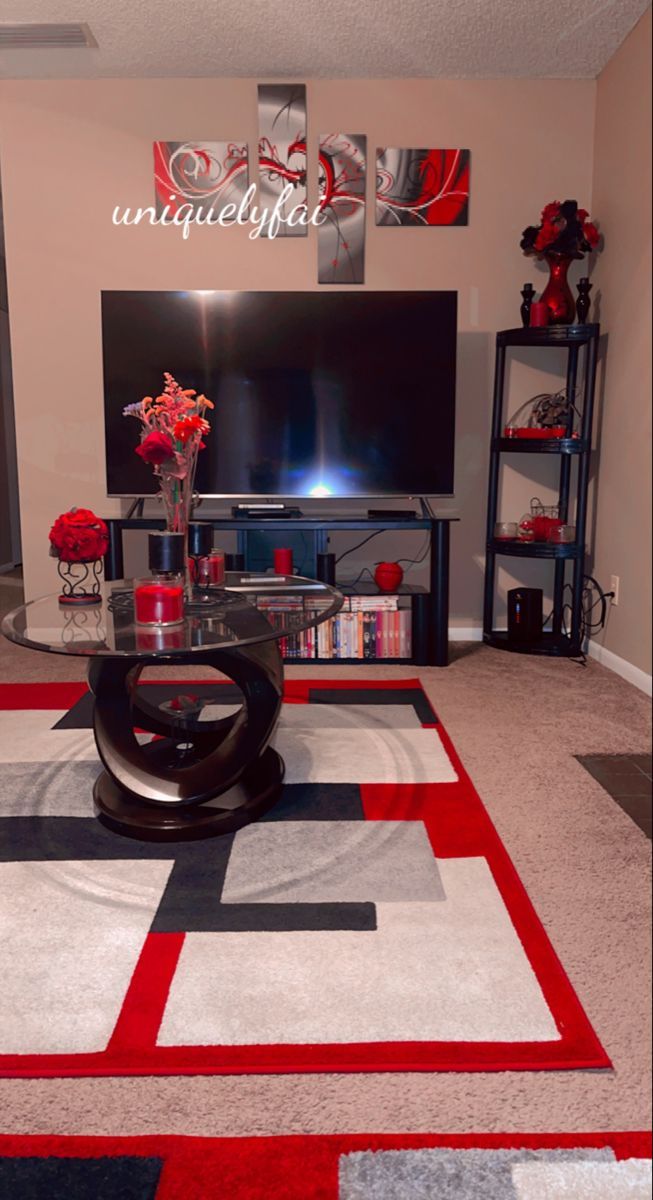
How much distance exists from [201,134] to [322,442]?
1400 millimetres

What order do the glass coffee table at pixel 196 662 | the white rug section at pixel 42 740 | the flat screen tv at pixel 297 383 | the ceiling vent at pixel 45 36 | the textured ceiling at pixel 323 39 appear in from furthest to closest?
the flat screen tv at pixel 297 383 → the ceiling vent at pixel 45 36 → the textured ceiling at pixel 323 39 → the white rug section at pixel 42 740 → the glass coffee table at pixel 196 662

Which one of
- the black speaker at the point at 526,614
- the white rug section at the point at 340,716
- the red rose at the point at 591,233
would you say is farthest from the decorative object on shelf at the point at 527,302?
the white rug section at the point at 340,716

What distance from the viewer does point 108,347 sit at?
3.34 m

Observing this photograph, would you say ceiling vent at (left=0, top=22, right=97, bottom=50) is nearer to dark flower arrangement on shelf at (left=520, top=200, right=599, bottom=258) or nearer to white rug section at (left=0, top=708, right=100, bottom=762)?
dark flower arrangement on shelf at (left=520, top=200, right=599, bottom=258)

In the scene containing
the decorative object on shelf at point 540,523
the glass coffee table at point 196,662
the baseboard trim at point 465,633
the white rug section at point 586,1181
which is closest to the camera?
the white rug section at point 586,1181

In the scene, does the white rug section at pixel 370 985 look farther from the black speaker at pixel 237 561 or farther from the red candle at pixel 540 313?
the red candle at pixel 540 313

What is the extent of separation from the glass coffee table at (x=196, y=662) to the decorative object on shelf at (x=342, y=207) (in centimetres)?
207

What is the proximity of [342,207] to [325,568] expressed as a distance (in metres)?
1.56

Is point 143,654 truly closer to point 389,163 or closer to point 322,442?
point 322,442

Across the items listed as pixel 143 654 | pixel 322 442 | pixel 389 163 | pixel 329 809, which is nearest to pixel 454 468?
pixel 322 442

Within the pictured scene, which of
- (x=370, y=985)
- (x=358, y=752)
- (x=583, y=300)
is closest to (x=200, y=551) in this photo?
(x=358, y=752)

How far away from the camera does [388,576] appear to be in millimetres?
3322

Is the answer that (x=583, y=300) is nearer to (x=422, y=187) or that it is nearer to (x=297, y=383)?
(x=422, y=187)

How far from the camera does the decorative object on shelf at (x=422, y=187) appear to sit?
3449 millimetres
